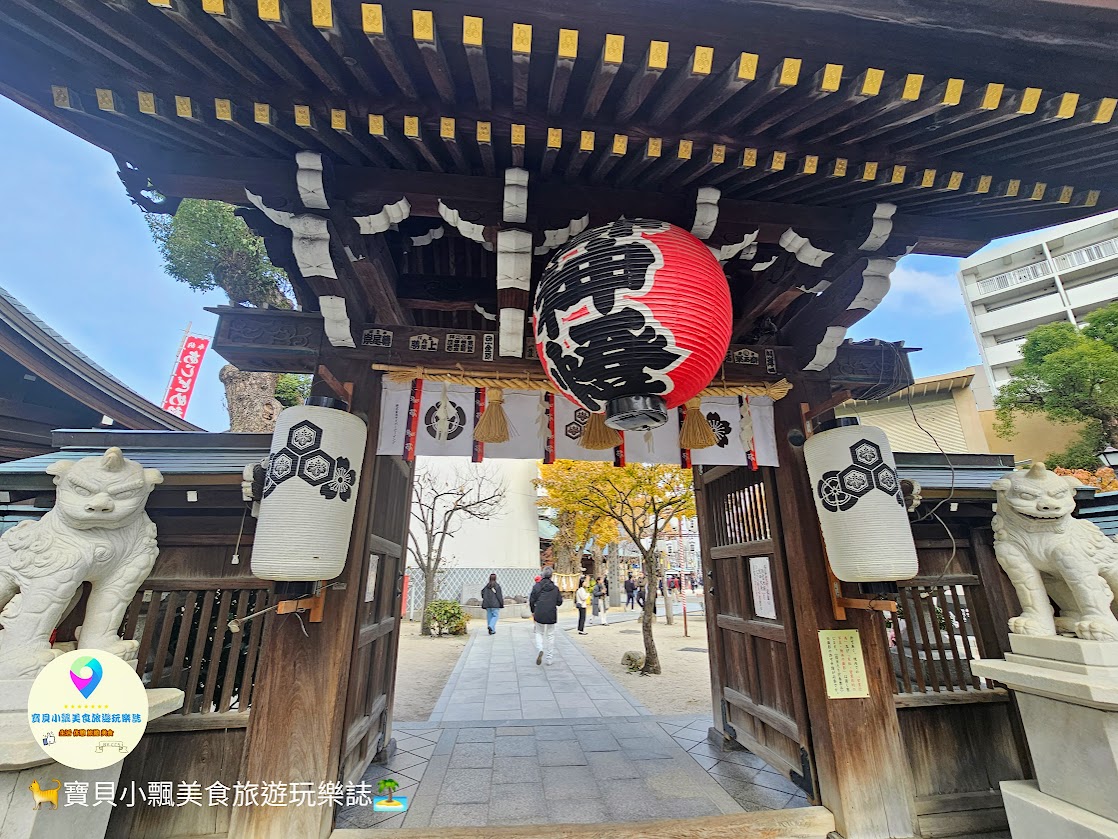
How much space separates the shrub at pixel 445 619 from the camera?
16.5 metres

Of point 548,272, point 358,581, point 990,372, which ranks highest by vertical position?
point 990,372

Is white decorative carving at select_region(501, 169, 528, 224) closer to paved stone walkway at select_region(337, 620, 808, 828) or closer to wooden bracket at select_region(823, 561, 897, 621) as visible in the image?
wooden bracket at select_region(823, 561, 897, 621)

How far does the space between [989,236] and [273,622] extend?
607cm

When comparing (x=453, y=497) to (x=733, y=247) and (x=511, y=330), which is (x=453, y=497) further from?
(x=733, y=247)

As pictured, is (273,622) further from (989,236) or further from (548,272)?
(989,236)

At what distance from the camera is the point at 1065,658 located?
116 inches

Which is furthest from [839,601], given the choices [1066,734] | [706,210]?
[706,210]

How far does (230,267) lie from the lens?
12.6 m

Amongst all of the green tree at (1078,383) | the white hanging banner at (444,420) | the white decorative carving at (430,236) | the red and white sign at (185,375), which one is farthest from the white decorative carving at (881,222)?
the green tree at (1078,383)

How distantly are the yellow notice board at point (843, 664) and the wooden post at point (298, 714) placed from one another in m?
3.77

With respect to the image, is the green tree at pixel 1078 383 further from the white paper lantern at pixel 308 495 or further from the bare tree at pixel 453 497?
the white paper lantern at pixel 308 495

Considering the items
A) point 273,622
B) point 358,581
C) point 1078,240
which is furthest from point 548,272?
point 1078,240

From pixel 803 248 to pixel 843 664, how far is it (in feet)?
10.8

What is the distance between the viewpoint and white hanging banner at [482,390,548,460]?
4.38 meters
